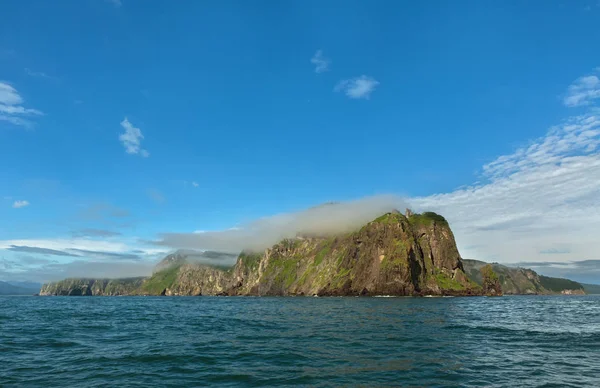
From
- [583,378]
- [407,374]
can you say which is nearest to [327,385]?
[407,374]

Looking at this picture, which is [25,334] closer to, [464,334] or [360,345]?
[360,345]

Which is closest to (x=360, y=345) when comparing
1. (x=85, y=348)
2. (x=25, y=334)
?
(x=85, y=348)

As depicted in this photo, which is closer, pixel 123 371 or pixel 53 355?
pixel 123 371

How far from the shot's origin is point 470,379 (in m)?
19.8

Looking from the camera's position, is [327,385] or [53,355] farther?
[53,355]

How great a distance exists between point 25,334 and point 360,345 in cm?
3546

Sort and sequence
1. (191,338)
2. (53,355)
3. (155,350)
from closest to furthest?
(53,355) < (155,350) < (191,338)

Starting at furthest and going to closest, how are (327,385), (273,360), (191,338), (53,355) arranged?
1. (191,338)
2. (53,355)
3. (273,360)
4. (327,385)

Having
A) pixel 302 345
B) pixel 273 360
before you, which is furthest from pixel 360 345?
pixel 273 360

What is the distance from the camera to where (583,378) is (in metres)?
20.1

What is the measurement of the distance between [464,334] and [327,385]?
2614 cm

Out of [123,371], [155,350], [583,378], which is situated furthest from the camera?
[155,350]

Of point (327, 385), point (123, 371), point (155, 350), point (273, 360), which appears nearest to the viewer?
point (327, 385)

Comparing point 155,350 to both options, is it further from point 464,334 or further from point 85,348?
point 464,334
